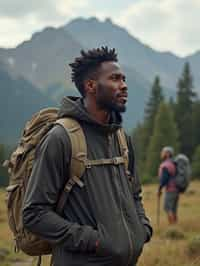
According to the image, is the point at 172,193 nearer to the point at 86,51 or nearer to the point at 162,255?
the point at 162,255

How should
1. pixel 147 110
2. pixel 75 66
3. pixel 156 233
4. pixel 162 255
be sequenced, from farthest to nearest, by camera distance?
1. pixel 147 110
2. pixel 156 233
3. pixel 162 255
4. pixel 75 66

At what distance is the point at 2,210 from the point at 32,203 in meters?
18.7

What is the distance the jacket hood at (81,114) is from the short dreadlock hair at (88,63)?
0.13 m

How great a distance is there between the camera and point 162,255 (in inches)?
314

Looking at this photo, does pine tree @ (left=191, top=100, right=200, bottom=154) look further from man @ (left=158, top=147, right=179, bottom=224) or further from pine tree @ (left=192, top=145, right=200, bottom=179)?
man @ (left=158, top=147, right=179, bottom=224)

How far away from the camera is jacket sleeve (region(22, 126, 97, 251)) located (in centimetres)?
327

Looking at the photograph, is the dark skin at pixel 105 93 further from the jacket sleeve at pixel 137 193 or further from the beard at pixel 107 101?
the jacket sleeve at pixel 137 193

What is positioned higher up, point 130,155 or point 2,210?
point 130,155

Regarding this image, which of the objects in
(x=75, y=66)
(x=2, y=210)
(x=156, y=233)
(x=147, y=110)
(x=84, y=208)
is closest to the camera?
(x=84, y=208)

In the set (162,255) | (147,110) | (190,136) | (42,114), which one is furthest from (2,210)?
(147,110)

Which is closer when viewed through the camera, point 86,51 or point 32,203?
point 32,203

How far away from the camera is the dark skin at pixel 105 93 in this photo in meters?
3.49

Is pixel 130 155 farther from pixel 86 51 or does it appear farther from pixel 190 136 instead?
pixel 190 136

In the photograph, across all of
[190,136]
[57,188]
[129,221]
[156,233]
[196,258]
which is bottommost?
[190,136]
